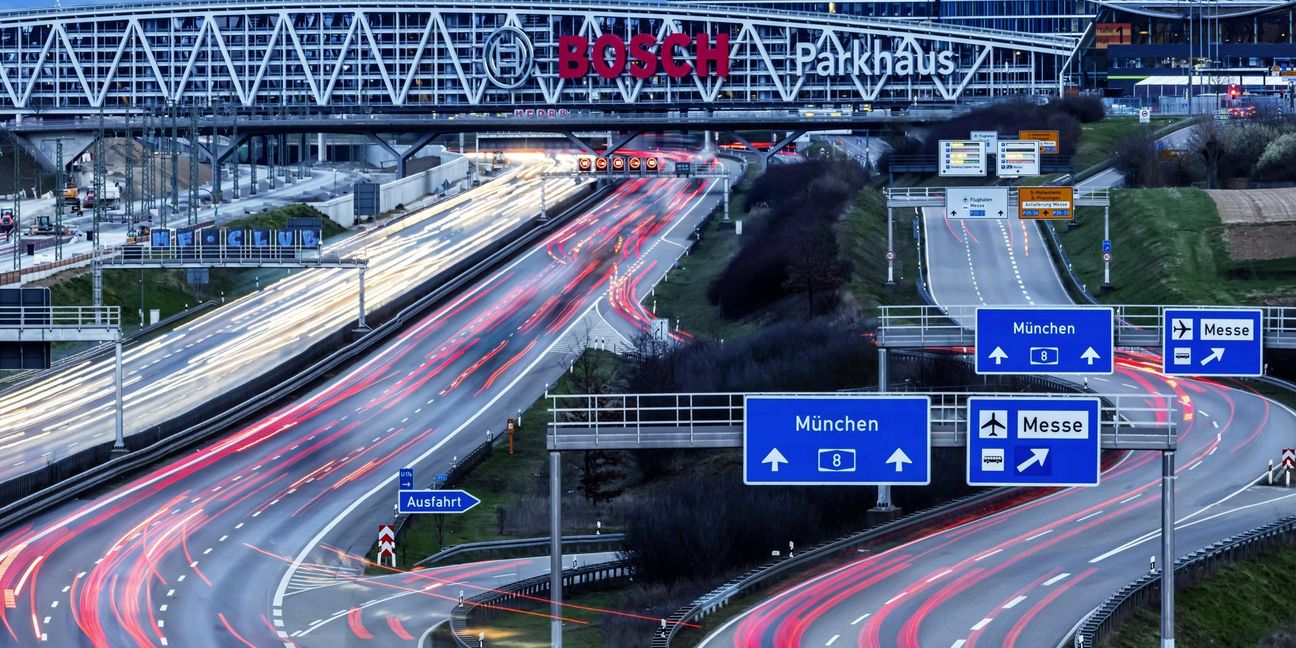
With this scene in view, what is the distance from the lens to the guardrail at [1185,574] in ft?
145

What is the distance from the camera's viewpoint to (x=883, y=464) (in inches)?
1631

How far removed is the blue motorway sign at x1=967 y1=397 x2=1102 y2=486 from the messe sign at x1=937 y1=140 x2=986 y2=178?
7514 cm

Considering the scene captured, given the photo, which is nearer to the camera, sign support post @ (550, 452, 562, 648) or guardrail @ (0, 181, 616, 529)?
sign support post @ (550, 452, 562, 648)

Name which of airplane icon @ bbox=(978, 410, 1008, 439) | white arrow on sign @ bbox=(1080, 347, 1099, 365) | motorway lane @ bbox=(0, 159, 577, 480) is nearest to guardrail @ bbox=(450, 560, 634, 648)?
airplane icon @ bbox=(978, 410, 1008, 439)

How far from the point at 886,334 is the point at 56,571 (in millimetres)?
24280

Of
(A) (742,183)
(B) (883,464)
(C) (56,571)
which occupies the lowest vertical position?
(C) (56,571)

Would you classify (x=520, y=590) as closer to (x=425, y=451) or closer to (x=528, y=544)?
(x=528, y=544)

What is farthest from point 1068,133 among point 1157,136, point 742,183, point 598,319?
point 598,319

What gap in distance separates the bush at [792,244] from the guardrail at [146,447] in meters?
17.6

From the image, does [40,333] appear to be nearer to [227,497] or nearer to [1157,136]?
[227,497]

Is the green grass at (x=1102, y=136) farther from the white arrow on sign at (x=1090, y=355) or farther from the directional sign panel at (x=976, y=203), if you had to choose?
the white arrow on sign at (x=1090, y=355)

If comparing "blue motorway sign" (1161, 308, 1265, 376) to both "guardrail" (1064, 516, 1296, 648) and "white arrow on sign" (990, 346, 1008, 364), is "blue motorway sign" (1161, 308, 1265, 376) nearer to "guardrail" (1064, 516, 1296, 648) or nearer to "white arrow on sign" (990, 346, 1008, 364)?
"white arrow on sign" (990, 346, 1008, 364)

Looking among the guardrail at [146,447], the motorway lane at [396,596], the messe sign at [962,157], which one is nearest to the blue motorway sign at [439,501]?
the motorway lane at [396,596]

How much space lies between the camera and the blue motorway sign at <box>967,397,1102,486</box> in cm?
4125
